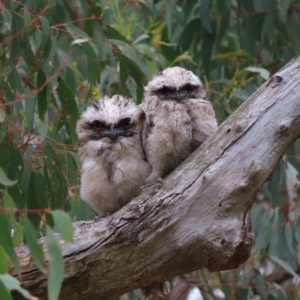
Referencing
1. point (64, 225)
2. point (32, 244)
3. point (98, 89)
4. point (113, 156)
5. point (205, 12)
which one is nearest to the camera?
point (64, 225)

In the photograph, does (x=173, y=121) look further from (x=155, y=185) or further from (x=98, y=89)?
(x=98, y=89)

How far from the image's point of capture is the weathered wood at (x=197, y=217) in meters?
2.49

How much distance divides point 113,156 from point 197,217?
0.47 metres

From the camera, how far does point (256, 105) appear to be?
2541 millimetres

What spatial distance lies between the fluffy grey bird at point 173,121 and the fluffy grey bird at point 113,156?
0.06 metres

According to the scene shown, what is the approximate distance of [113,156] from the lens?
9.01 ft

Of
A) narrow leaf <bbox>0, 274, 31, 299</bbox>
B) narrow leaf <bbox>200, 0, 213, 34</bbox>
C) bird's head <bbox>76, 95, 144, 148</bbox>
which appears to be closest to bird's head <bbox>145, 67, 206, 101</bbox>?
bird's head <bbox>76, 95, 144, 148</bbox>

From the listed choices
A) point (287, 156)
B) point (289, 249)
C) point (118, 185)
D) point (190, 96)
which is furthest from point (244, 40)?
point (118, 185)

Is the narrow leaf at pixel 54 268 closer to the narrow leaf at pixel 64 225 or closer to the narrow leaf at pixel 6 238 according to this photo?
the narrow leaf at pixel 64 225

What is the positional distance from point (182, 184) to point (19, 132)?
3.00 feet

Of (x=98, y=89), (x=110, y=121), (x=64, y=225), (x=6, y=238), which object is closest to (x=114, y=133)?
(x=110, y=121)

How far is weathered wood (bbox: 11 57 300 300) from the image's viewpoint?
2.49 m

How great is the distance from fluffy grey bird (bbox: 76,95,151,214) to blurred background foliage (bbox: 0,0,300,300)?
0.54 feet

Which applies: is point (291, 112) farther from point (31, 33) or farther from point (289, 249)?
point (289, 249)
